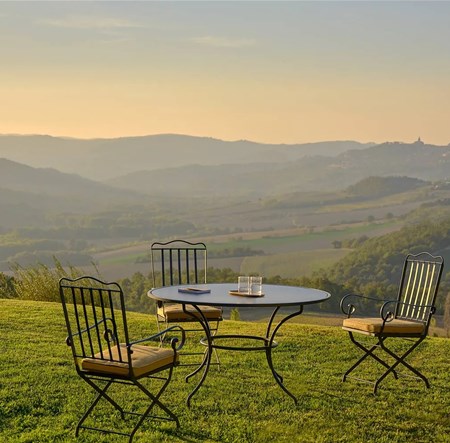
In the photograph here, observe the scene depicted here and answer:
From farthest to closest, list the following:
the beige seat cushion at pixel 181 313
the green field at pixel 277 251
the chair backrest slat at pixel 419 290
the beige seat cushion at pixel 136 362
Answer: the green field at pixel 277 251, the beige seat cushion at pixel 181 313, the chair backrest slat at pixel 419 290, the beige seat cushion at pixel 136 362

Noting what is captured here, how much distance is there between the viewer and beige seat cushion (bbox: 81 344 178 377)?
4.52m

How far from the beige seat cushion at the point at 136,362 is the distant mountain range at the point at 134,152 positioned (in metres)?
131

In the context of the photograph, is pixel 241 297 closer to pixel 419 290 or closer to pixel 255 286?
pixel 255 286

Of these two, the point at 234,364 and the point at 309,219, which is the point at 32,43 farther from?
the point at 309,219

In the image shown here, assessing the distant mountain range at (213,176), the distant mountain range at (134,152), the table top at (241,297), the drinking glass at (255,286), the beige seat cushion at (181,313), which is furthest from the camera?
the distant mountain range at (134,152)

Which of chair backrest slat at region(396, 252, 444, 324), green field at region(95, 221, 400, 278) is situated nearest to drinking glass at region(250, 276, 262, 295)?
chair backrest slat at region(396, 252, 444, 324)

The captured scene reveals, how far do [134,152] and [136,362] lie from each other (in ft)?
481

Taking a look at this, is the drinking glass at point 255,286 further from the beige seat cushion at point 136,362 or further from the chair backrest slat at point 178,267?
the beige seat cushion at point 136,362

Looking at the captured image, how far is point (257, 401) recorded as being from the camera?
5.69 meters

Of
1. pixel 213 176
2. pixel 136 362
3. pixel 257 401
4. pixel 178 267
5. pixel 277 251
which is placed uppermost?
pixel 178 267

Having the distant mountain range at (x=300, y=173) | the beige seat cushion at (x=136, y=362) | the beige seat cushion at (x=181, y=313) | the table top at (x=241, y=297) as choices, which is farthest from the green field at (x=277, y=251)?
the beige seat cushion at (x=136, y=362)

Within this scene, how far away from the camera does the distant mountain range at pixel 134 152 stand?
14100cm

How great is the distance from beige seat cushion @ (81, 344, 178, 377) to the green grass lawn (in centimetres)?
52

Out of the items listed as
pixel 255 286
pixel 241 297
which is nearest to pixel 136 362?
pixel 241 297
